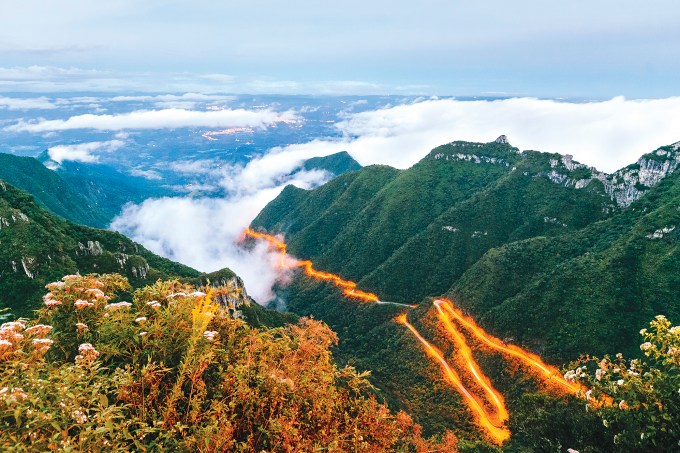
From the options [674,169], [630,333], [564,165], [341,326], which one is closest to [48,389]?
[630,333]

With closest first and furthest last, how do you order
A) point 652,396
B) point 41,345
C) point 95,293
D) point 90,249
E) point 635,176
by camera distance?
point 41,345 → point 95,293 → point 652,396 → point 90,249 → point 635,176

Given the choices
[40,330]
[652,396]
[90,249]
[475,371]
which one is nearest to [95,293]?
[40,330]

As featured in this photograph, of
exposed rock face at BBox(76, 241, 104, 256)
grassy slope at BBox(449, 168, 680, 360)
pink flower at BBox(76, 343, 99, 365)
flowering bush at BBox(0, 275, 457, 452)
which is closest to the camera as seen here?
flowering bush at BBox(0, 275, 457, 452)

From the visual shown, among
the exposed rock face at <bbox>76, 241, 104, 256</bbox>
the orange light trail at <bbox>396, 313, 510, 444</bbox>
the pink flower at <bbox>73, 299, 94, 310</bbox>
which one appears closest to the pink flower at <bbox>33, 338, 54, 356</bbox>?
the pink flower at <bbox>73, 299, 94, 310</bbox>

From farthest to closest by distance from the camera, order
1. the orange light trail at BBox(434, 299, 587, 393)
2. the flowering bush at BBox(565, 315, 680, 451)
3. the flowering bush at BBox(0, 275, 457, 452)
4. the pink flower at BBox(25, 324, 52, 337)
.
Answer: the orange light trail at BBox(434, 299, 587, 393) → the flowering bush at BBox(565, 315, 680, 451) → the pink flower at BBox(25, 324, 52, 337) → the flowering bush at BBox(0, 275, 457, 452)

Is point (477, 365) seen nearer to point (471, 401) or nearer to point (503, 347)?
point (503, 347)

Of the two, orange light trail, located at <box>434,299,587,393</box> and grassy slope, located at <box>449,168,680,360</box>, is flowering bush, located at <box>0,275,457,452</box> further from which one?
grassy slope, located at <box>449,168,680,360</box>

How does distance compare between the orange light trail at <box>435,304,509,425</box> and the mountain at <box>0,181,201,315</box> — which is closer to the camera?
the mountain at <box>0,181,201,315</box>
